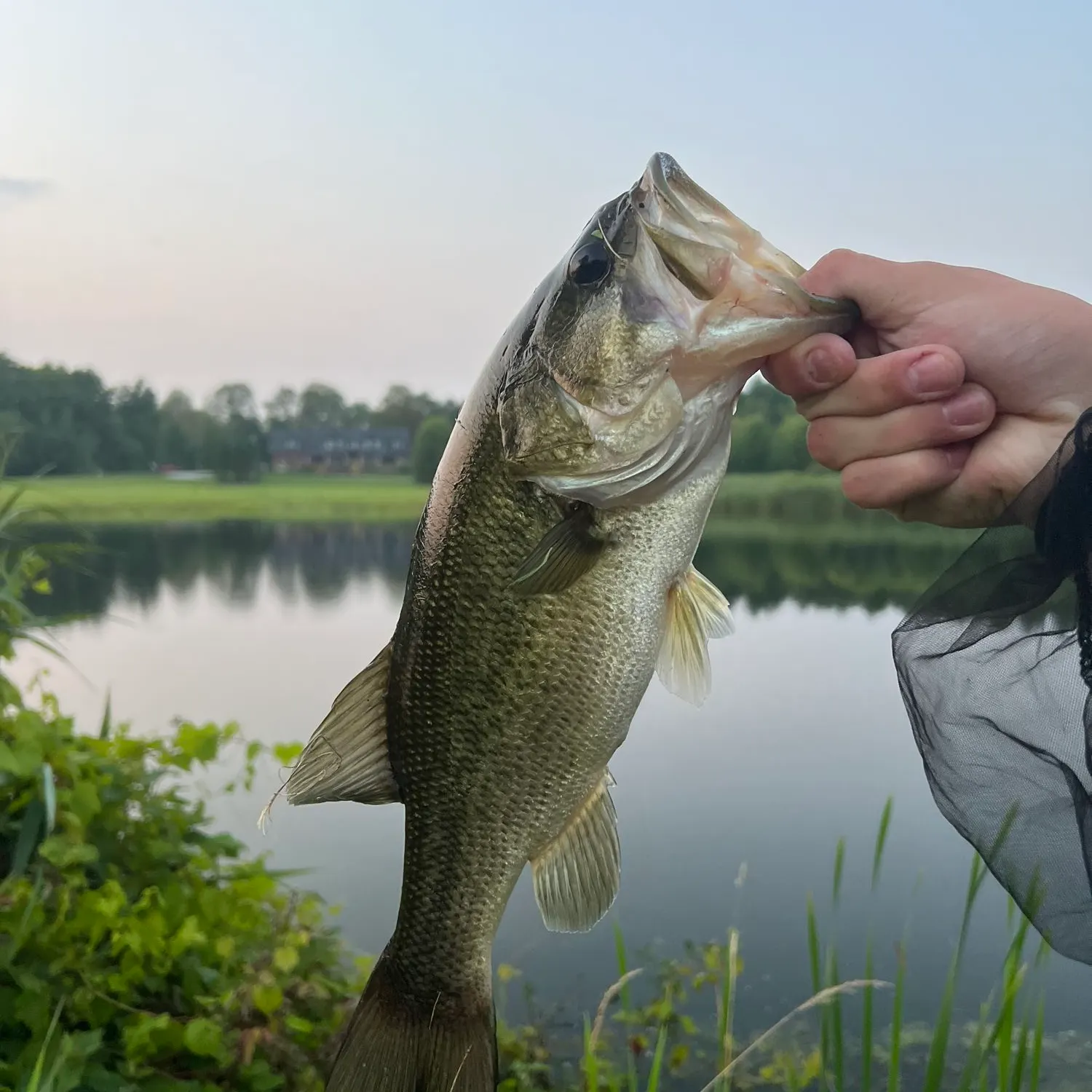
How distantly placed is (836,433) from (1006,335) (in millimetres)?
233

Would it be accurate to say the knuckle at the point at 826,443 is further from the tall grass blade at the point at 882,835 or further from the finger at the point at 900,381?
the tall grass blade at the point at 882,835

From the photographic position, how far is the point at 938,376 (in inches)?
41.8

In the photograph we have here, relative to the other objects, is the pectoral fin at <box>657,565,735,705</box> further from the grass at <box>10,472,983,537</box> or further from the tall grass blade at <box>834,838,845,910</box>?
the grass at <box>10,472,983,537</box>

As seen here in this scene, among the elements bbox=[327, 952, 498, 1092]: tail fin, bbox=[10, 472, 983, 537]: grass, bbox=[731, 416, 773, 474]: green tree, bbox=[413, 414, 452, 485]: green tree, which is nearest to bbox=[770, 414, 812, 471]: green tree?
bbox=[731, 416, 773, 474]: green tree

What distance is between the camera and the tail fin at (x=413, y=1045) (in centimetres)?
114

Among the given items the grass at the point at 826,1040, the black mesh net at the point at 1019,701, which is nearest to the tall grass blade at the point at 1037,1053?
the grass at the point at 826,1040

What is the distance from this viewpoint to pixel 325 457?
7461 millimetres

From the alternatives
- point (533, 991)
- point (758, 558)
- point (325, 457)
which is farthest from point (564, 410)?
point (758, 558)

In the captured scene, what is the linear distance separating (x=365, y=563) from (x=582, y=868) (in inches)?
364

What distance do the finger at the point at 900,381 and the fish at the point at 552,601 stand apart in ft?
0.24

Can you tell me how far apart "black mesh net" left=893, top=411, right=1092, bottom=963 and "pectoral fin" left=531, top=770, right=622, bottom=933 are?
1.34 feet

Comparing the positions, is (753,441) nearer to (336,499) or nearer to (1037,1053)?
(1037,1053)

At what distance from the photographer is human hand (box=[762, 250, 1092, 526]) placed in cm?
108

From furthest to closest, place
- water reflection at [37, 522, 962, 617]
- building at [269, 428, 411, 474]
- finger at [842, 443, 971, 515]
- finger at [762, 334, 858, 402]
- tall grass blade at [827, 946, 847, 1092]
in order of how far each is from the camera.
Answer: water reflection at [37, 522, 962, 617] < building at [269, 428, 411, 474] < tall grass blade at [827, 946, 847, 1092] < finger at [842, 443, 971, 515] < finger at [762, 334, 858, 402]
